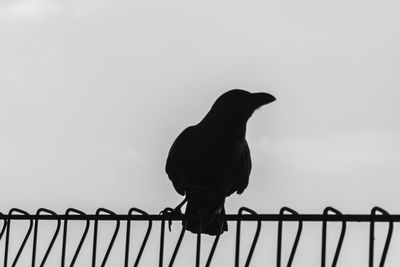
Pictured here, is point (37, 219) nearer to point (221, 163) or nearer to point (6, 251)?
point (6, 251)

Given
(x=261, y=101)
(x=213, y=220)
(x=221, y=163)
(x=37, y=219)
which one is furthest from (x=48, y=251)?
(x=261, y=101)

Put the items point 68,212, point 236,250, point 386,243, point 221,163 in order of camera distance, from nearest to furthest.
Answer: point 386,243 → point 236,250 → point 68,212 → point 221,163

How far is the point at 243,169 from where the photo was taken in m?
7.67

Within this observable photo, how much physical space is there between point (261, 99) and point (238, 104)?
20cm

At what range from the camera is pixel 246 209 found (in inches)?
197

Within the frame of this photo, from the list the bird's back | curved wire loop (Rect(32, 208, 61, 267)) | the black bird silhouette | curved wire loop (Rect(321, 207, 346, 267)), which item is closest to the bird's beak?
the black bird silhouette

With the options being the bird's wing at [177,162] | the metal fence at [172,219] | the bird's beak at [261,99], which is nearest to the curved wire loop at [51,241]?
the metal fence at [172,219]

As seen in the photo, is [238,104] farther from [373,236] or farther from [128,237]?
[373,236]

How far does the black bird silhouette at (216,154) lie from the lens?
735cm

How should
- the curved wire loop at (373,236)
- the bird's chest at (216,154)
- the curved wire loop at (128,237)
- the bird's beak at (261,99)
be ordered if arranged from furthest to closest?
1. the bird's beak at (261,99)
2. the bird's chest at (216,154)
3. the curved wire loop at (128,237)
4. the curved wire loop at (373,236)

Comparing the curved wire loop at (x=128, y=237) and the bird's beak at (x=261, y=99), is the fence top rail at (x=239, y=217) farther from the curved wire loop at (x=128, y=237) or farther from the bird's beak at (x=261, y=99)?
the bird's beak at (x=261, y=99)

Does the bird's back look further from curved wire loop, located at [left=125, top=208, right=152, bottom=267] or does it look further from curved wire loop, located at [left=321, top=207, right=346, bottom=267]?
curved wire loop, located at [left=321, top=207, right=346, bottom=267]

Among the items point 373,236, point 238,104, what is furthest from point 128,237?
point 238,104

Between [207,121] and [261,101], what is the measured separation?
0.49 metres
